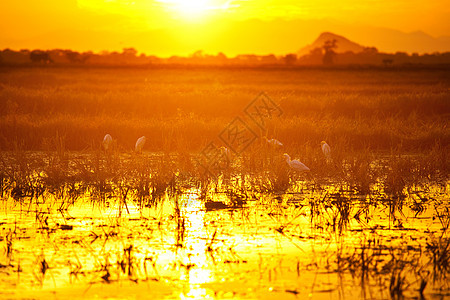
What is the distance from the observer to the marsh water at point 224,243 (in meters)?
5.52

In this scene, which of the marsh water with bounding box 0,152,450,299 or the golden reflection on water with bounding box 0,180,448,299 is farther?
the golden reflection on water with bounding box 0,180,448,299

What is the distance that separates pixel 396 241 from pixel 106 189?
4612 millimetres

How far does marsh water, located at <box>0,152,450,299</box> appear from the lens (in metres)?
5.52

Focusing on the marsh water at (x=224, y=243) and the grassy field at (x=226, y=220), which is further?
the grassy field at (x=226, y=220)

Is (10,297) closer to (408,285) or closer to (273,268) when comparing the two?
(273,268)

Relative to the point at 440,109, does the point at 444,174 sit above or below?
below

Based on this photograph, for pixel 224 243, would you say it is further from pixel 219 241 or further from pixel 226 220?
pixel 226 220

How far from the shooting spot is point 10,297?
5.23 metres

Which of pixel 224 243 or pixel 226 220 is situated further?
pixel 226 220

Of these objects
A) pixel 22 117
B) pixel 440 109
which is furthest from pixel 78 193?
pixel 440 109

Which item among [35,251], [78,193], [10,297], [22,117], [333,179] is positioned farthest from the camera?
[22,117]

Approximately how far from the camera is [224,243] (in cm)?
695

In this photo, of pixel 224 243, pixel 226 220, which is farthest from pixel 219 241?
pixel 226 220

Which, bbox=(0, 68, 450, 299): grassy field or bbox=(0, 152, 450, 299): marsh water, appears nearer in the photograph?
bbox=(0, 152, 450, 299): marsh water
